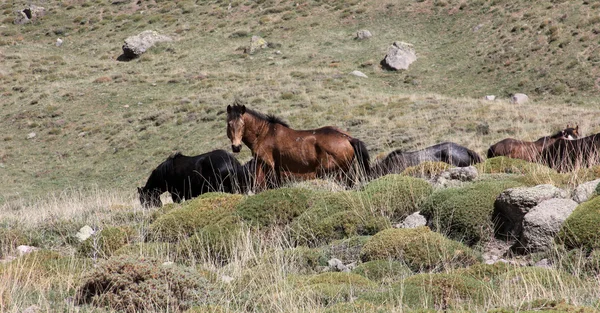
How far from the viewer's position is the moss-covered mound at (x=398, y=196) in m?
10.8

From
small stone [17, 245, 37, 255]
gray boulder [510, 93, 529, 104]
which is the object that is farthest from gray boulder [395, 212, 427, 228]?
gray boulder [510, 93, 529, 104]

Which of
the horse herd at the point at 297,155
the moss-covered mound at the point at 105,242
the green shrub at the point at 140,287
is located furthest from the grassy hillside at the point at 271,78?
the green shrub at the point at 140,287

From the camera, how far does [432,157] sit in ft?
53.8

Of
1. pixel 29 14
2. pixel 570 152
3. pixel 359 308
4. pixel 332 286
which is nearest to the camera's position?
pixel 359 308

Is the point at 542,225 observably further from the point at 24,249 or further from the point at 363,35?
the point at 363,35

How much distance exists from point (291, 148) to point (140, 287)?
772 cm

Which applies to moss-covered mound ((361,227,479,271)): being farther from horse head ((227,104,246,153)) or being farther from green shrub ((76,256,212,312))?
horse head ((227,104,246,153))

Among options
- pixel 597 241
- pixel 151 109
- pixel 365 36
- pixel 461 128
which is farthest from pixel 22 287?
pixel 365 36


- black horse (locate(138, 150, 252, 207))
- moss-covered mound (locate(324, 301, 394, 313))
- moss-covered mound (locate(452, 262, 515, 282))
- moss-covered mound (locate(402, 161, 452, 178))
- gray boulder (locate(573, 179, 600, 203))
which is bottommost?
black horse (locate(138, 150, 252, 207))

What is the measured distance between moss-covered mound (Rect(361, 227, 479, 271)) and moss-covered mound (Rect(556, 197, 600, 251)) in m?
1.16

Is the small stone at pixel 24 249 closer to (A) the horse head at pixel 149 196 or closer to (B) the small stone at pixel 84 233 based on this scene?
(B) the small stone at pixel 84 233

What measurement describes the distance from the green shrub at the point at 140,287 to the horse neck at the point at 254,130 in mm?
7222

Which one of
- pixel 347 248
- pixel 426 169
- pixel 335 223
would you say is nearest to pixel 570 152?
pixel 426 169

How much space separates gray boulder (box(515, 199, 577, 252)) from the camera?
336 inches
